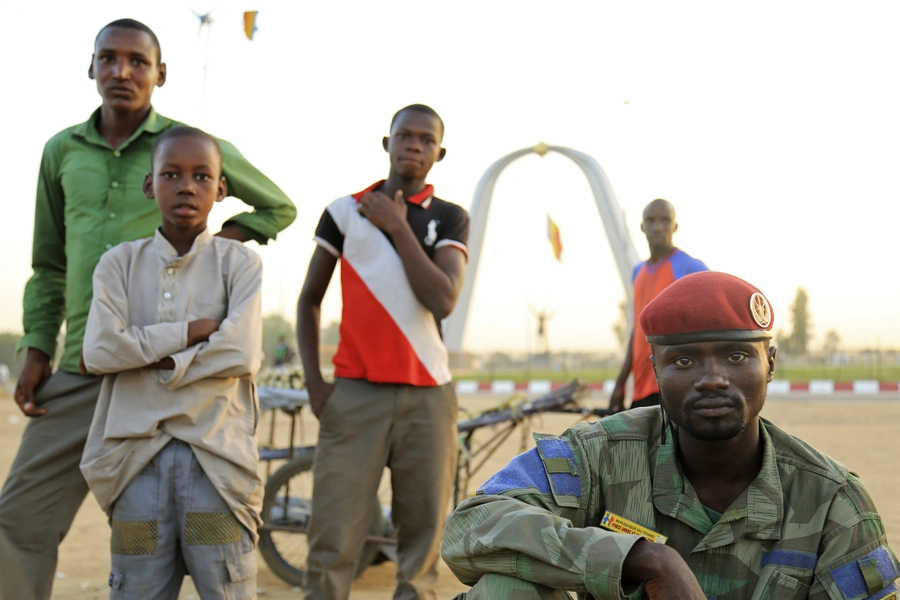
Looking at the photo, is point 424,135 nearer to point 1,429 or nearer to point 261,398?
point 261,398

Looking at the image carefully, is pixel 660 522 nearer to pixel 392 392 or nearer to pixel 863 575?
pixel 863 575

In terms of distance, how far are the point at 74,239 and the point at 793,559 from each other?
2.34m

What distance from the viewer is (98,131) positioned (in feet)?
9.95

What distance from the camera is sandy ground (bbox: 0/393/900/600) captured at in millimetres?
4664

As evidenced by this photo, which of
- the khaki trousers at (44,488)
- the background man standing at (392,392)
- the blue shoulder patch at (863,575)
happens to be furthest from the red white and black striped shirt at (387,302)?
the blue shoulder patch at (863,575)

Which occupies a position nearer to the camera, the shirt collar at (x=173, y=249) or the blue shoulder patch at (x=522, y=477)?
the blue shoulder patch at (x=522, y=477)

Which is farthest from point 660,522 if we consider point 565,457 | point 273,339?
point 273,339

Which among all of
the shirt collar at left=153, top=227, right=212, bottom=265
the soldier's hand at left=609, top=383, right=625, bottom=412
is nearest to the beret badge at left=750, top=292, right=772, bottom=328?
the shirt collar at left=153, top=227, right=212, bottom=265

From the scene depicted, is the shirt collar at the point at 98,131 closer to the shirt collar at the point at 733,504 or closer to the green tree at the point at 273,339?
the shirt collar at the point at 733,504

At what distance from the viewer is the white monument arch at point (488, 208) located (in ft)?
71.5

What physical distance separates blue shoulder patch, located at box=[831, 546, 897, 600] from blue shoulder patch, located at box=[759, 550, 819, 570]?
0.16 ft

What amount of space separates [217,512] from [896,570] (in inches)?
67.8

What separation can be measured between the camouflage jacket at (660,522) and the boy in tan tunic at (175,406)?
2.97 ft

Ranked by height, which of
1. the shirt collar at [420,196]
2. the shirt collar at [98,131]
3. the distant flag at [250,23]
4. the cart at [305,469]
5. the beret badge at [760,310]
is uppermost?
the distant flag at [250,23]
